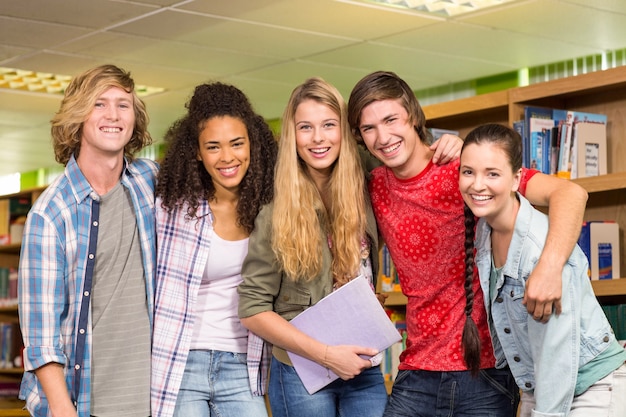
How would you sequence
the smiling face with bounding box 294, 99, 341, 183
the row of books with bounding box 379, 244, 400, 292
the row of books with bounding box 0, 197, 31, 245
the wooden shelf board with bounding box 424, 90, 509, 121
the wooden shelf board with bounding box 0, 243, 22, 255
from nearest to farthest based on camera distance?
the smiling face with bounding box 294, 99, 341, 183
the wooden shelf board with bounding box 424, 90, 509, 121
the row of books with bounding box 379, 244, 400, 292
the wooden shelf board with bounding box 0, 243, 22, 255
the row of books with bounding box 0, 197, 31, 245

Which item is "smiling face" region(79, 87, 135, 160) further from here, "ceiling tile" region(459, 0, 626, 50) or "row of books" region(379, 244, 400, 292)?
"ceiling tile" region(459, 0, 626, 50)

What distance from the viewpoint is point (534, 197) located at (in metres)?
2.68

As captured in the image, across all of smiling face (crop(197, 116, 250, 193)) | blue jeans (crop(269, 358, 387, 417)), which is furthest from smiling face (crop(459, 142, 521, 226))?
smiling face (crop(197, 116, 250, 193))

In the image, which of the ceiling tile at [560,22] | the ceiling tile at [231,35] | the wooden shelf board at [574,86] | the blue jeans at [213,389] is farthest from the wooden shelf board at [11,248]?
the blue jeans at [213,389]

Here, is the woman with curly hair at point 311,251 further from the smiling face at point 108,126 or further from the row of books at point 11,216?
the row of books at point 11,216

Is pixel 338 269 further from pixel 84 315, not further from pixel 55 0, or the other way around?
pixel 55 0

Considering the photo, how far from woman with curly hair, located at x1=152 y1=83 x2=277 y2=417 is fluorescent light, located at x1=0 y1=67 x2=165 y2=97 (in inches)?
175

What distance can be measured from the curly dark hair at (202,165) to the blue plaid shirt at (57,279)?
18 centimetres

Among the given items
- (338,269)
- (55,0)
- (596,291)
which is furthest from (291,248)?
(55,0)

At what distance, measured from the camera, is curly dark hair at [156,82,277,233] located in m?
3.08

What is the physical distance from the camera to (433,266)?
2.87 m

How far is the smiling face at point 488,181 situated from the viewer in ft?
8.39

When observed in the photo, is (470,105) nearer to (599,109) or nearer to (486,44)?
(599,109)

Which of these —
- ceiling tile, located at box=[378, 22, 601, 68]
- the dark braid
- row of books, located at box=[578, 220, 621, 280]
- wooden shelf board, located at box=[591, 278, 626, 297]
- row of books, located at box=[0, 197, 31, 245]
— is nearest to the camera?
the dark braid
